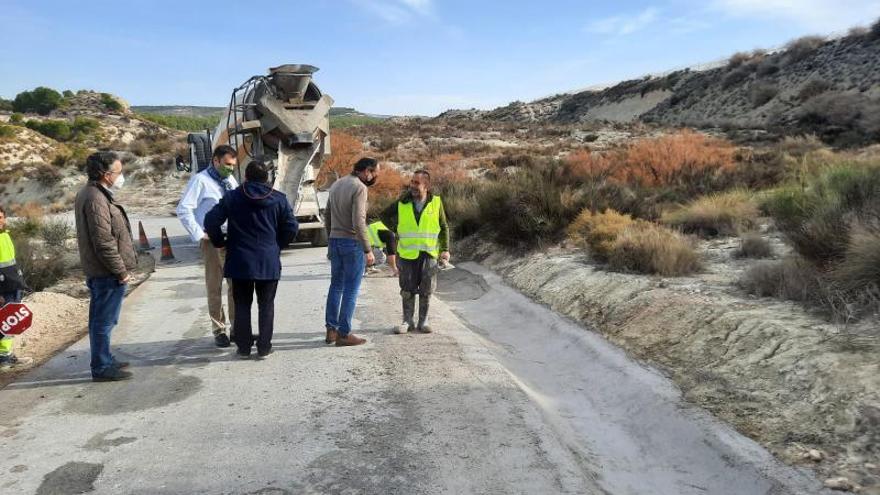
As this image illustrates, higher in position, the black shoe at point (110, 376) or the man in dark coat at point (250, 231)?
the man in dark coat at point (250, 231)

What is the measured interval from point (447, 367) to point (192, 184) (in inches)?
126

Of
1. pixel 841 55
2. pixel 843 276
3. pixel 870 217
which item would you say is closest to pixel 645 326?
pixel 843 276

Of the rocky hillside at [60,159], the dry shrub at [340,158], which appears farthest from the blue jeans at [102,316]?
the rocky hillside at [60,159]

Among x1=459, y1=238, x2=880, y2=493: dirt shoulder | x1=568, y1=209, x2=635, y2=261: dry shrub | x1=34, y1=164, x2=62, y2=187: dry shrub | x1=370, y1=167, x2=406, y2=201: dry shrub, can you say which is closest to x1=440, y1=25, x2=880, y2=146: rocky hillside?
x1=370, y1=167, x2=406, y2=201: dry shrub

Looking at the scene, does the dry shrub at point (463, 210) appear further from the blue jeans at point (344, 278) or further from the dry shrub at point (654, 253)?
the blue jeans at point (344, 278)

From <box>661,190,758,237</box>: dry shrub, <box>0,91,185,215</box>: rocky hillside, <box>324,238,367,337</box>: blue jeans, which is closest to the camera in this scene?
<box>324,238,367,337</box>: blue jeans

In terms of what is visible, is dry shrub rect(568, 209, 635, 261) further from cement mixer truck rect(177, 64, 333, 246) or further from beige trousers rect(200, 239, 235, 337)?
cement mixer truck rect(177, 64, 333, 246)

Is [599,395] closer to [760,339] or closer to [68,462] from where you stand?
[760,339]

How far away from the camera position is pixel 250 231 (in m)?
6.10

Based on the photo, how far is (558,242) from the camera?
1164 centimetres

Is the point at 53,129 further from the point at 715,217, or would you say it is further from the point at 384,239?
the point at 715,217

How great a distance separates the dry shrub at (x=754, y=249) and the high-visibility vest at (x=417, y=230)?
14.9ft

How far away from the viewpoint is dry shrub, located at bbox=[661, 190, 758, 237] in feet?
35.1

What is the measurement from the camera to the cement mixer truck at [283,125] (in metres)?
13.6
